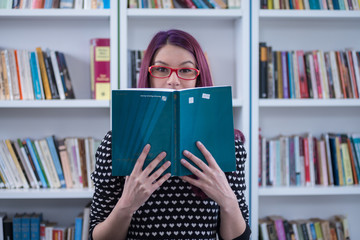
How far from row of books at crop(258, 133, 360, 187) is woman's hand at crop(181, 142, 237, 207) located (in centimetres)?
107

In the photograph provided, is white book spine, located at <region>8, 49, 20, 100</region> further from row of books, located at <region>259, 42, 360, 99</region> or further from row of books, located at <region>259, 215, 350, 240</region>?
row of books, located at <region>259, 215, 350, 240</region>

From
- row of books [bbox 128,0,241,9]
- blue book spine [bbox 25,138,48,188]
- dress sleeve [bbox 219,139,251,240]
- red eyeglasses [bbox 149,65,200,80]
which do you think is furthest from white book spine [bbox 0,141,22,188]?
dress sleeve [bbox 219,139,251,240]

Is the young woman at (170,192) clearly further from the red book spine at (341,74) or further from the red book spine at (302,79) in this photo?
the red book spine at (341,74)

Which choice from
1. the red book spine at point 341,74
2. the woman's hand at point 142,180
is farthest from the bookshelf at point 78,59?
the woman's hand at point 142,180

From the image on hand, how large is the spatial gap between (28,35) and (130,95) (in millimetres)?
1414

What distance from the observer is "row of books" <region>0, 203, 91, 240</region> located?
6.26 feet

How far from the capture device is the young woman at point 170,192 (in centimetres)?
95

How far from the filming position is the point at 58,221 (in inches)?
82.9

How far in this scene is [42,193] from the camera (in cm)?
184

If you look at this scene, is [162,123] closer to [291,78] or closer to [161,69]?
[161,69]

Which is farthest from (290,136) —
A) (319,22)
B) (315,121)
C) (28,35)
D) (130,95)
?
(28,35)

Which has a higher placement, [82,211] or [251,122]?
[251,122]

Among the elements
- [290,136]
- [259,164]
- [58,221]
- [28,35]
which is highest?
[28,35]

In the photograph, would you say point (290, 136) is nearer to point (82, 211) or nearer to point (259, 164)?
point (259, 164)
